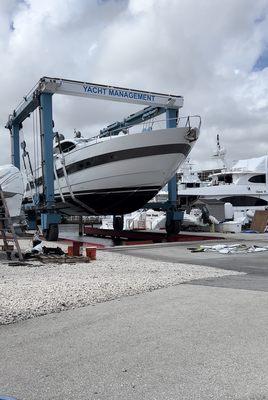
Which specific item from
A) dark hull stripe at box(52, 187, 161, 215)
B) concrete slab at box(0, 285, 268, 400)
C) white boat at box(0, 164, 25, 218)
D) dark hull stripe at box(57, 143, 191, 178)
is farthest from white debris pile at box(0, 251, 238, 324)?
dark hull stripe at box(52, 187, 161, 215)

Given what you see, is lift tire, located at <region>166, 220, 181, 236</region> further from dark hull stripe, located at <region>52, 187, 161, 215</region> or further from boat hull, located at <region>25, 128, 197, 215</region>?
boat hull, located at <region>25, 128, 197, 215</region>

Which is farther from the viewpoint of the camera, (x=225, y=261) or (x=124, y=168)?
(x=124, y=168)

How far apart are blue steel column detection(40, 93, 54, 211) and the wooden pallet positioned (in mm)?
6907

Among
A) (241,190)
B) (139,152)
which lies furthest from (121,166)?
(241,190)

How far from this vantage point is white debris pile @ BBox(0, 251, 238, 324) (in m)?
7.15

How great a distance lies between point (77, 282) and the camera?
29.6 feet

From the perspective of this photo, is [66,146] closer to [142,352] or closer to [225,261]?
[225,261]

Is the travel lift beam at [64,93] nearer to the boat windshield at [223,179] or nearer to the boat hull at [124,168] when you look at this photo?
the boat hull at [124,168]

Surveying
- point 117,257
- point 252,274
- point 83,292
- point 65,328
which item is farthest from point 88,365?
point 117,257

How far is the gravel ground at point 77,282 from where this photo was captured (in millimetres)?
7145

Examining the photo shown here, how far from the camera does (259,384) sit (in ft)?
13.0

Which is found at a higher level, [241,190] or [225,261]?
[241,190]

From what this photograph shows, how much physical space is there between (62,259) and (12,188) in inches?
161

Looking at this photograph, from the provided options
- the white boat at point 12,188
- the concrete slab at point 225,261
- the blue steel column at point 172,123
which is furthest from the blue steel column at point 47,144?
the blue steel column at point 172,123
